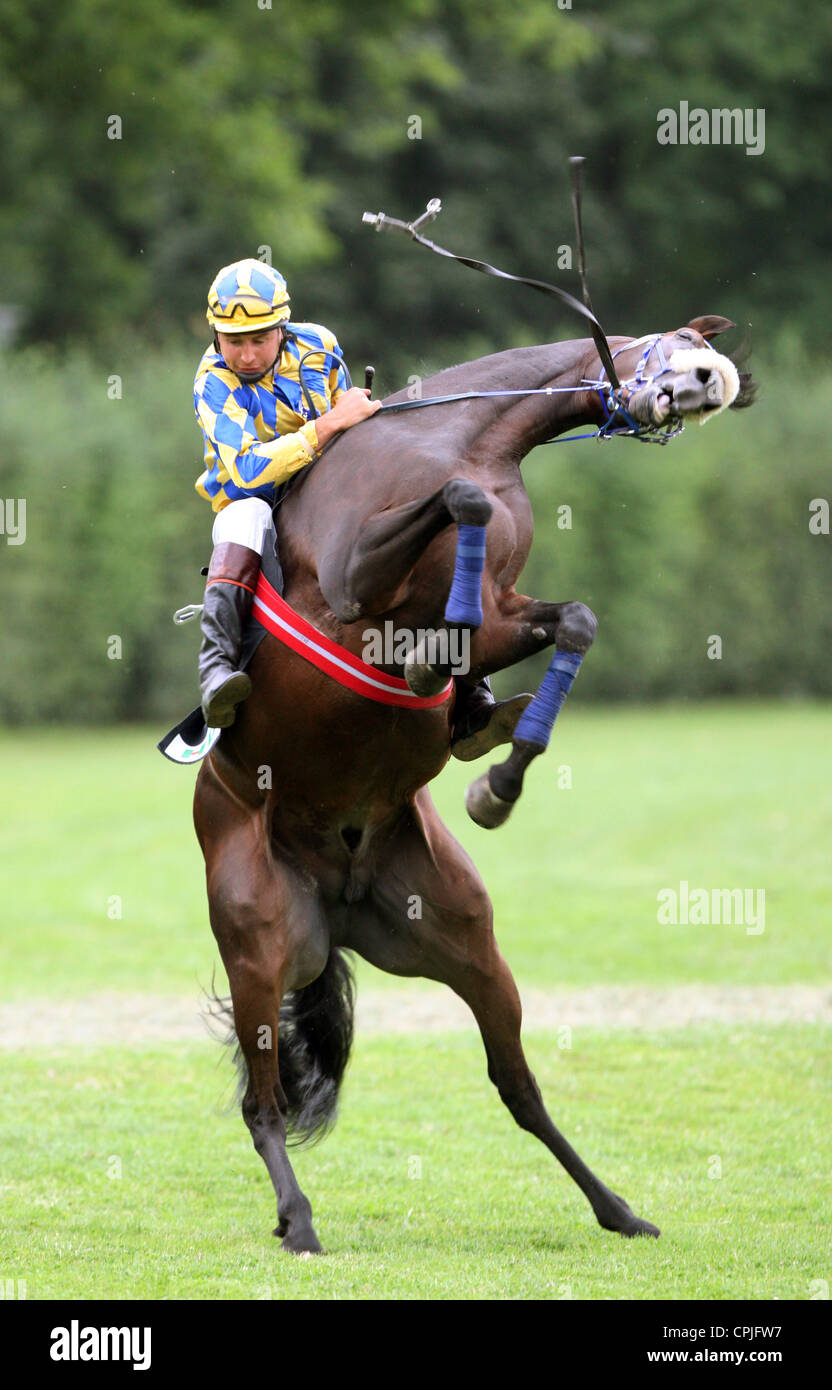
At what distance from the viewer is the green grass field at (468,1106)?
5129 millimetres

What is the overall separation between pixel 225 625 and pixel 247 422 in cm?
60

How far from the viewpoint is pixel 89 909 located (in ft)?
39.2

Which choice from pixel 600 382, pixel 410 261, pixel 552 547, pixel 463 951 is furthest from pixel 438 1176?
pixel 410 261

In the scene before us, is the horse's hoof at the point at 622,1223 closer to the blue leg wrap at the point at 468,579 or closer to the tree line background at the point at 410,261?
the blue leg wrap at the point at 468,579

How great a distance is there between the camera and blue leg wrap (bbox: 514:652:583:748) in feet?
15.5

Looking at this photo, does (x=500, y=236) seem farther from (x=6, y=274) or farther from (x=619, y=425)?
(x=619, y=425)

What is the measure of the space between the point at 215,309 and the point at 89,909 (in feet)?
24.5

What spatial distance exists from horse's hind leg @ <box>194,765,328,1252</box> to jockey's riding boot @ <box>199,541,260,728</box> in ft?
1.26

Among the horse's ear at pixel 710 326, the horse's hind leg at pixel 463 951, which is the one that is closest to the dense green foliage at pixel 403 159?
the horse's hind leg at pixel 463 951

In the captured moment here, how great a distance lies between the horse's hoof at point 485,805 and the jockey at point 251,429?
0.99 feet

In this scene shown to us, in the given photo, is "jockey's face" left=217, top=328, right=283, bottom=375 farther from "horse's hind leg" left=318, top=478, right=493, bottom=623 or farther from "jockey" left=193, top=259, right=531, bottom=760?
"horse's hind leg" left=318, top=478, right=493, bottom=623
